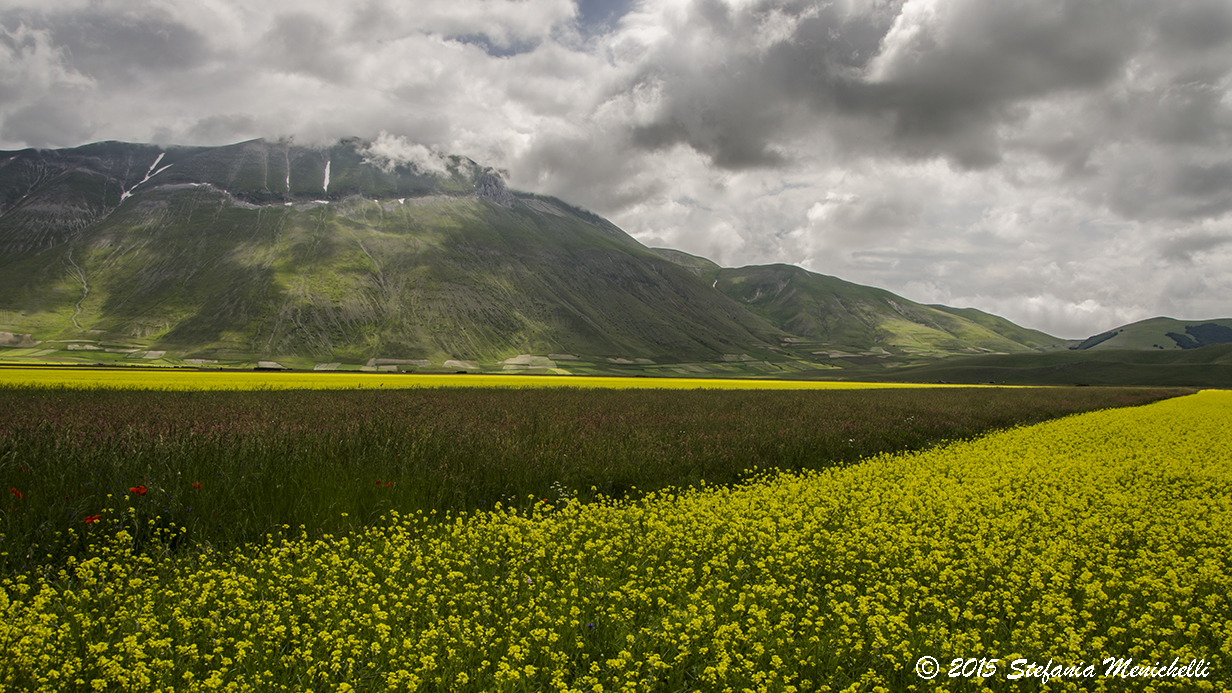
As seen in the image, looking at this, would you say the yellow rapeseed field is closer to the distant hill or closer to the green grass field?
the green grass field

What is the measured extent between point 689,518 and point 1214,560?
18.1 feet

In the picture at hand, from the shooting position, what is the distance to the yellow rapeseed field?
12.0 ft

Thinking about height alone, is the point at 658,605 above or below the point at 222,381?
above

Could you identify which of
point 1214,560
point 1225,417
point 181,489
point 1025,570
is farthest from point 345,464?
point 1225,417

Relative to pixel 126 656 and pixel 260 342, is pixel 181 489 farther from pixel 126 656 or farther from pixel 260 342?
pixel 260 342

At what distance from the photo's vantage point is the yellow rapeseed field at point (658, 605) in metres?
3.65

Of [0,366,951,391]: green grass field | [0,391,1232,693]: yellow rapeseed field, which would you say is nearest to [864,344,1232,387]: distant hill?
[0,366,951,391]: green grass field

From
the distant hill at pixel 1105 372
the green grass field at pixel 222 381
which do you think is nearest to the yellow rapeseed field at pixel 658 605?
the green grass field at pixel 222 381

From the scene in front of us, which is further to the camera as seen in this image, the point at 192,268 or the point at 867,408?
the point at 192,268

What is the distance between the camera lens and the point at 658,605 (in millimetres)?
4934

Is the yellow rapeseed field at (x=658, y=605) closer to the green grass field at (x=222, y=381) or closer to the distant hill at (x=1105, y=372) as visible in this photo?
the green grass field at (x=222, y=381)

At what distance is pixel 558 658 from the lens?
3740 millimetres

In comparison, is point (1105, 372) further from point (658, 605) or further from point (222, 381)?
point (658, 605)

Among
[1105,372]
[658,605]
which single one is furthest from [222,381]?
[1105,372]
